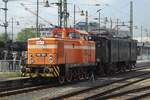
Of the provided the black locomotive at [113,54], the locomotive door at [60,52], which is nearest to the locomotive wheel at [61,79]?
the locomotive door at [60,52]

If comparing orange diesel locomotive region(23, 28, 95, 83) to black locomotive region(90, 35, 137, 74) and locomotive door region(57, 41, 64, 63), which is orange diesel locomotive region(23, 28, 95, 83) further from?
black locomotive region(90, 35, 137, 74)

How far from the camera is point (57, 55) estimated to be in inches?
1008

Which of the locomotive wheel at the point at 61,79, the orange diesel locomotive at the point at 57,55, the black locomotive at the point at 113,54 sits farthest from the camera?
the black locomotive at the point at 113,54

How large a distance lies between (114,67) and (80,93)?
19.3m

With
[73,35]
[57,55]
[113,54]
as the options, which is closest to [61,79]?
[57,55]

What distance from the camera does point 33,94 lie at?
20703mm

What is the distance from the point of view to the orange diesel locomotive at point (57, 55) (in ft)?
83.6

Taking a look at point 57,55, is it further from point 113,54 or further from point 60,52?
point 113,54

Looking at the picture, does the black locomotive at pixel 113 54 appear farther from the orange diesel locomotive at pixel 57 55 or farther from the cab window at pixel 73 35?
the orange diesel locomotive at pixel 57 55

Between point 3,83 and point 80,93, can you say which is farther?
point 3,83

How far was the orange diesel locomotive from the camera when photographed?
25484mm

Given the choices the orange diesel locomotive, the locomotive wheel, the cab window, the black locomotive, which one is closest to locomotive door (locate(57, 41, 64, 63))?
the orange diesel locomotive

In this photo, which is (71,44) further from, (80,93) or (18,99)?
(18,99)

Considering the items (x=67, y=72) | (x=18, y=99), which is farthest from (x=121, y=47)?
(x=18, y=99)
